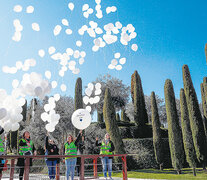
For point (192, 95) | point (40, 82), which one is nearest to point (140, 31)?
point (40, 82)

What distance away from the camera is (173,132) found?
47.0 ft

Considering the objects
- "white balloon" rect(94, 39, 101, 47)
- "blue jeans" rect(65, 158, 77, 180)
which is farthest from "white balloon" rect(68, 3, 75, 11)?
"blue jeans" rect(65, 158, 77, 180)

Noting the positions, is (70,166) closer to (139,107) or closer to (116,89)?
(139,107)

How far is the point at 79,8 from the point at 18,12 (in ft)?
5.77

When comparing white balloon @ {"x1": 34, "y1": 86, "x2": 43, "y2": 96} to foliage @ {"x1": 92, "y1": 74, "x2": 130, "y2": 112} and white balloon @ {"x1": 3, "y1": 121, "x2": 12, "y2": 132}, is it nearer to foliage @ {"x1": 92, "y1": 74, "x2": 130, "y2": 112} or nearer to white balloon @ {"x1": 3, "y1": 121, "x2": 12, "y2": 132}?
white balloon @ {"x1": 3, "y1": 121, "x2": 12, "y2": 132}

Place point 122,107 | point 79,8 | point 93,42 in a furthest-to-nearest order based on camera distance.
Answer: point 122,107 < point 93,42 < point 79,8

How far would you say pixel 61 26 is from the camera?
6496 millimetres

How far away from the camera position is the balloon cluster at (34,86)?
6.52 metres

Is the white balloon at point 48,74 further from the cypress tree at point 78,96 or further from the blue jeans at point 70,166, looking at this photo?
the cypress tree at point 78,96

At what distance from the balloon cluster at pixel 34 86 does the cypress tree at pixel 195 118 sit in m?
10.6

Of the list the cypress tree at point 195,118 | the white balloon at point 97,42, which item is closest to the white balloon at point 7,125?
the white balloon at point 97,42

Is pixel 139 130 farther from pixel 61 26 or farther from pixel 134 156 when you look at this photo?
pixel 61 26

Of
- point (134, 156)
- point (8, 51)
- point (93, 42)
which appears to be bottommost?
point (134, 156)

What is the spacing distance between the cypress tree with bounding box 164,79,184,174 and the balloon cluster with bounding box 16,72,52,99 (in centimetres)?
1037
